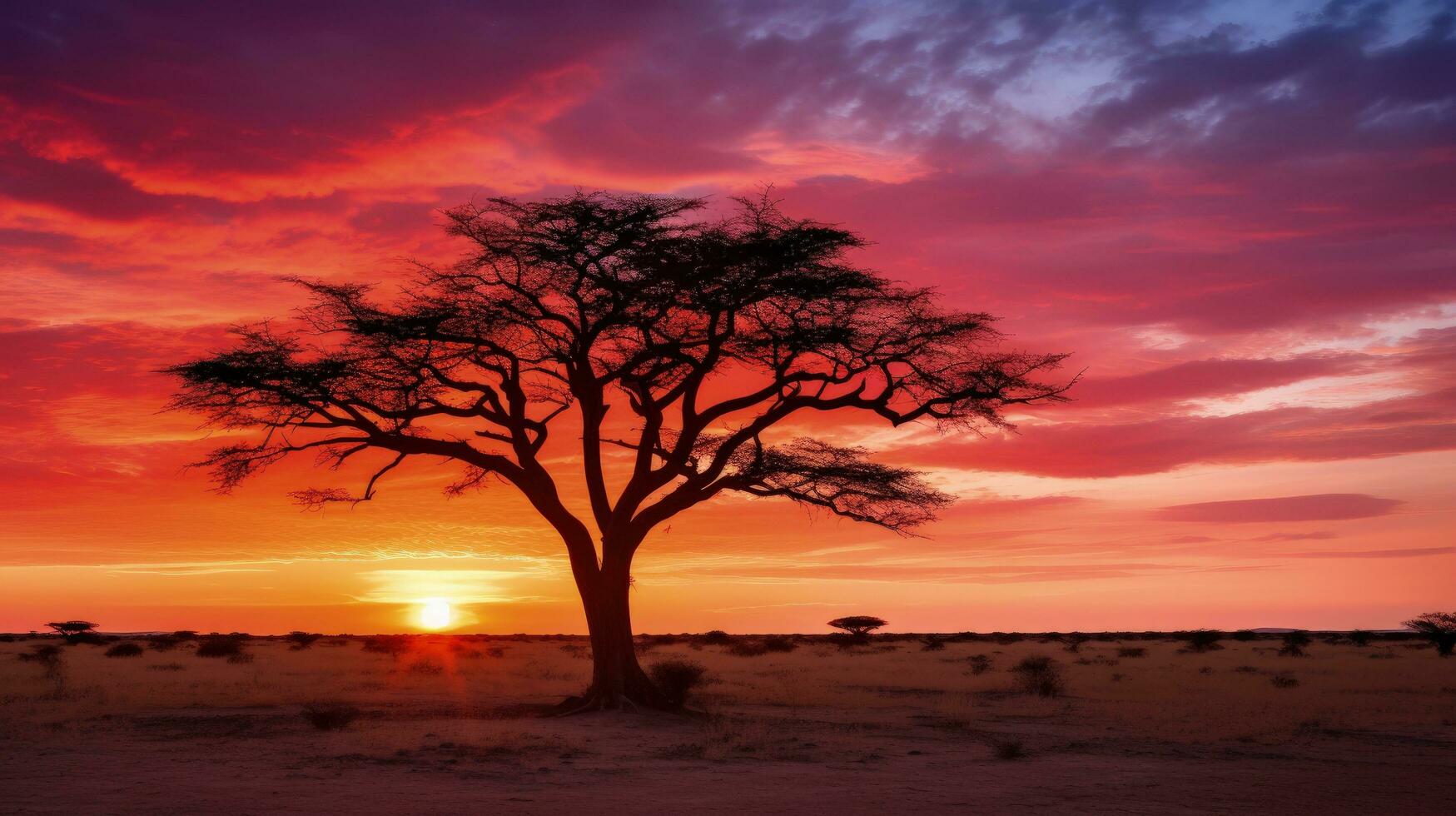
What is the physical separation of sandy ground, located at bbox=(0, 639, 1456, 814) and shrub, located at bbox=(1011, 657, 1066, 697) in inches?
28.7

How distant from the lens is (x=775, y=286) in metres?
25.8

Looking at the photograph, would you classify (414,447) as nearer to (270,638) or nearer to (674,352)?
(674,352)

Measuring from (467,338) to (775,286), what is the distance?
22.1 feet

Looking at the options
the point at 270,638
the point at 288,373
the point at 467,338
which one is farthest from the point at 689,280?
the point at 270,638

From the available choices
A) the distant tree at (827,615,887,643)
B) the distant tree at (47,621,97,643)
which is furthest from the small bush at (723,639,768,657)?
the distant tree at (47,621,97,643)

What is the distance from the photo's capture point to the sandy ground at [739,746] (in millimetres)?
15914

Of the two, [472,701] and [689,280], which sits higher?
[689,280]

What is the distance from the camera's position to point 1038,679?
3650 cm

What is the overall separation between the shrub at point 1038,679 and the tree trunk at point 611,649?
13.5 m

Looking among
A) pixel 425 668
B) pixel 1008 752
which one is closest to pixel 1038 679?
pixel 1008 752

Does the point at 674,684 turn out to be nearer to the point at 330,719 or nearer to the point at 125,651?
the point at 330,719

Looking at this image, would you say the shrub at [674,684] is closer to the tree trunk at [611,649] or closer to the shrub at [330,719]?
the tree trunk at [611,649]

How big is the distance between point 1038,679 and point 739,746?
17868 mm

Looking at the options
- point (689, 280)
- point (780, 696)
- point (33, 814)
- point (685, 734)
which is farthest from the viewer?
point (780, 696)
